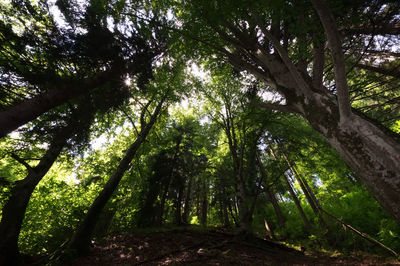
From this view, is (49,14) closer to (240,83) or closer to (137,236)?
(240,83)

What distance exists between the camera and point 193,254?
16.8 feet

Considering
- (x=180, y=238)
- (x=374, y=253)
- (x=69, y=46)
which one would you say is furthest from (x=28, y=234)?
(x=374, y=253)

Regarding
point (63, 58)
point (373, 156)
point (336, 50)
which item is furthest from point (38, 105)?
point (373, 156)

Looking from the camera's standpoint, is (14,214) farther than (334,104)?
Yes

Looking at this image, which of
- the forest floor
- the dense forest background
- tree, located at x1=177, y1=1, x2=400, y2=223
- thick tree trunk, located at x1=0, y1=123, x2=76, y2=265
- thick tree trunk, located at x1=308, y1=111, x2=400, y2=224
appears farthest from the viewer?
the forest floor

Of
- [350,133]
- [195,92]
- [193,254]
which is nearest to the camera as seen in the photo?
[350,133]

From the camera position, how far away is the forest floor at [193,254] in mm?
4590

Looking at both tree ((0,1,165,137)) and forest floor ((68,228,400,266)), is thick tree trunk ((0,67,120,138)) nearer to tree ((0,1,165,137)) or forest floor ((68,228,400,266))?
tree ((0,1,165,137))

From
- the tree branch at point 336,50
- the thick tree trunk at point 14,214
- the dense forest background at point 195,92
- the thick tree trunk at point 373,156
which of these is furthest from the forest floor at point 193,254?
the tree branch at point 336,50

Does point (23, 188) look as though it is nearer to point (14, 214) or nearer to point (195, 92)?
point (14, 214)

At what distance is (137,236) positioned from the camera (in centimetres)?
756

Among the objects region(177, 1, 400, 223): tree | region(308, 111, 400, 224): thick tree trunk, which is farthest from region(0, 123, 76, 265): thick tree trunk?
region(308, 111, 400, 224): thick tree trunk

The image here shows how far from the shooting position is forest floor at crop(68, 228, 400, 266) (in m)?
4.59

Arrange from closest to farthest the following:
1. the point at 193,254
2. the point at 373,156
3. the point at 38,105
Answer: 1. the point at 373,156
2. the point at 38,105
3. the point at 193,254
